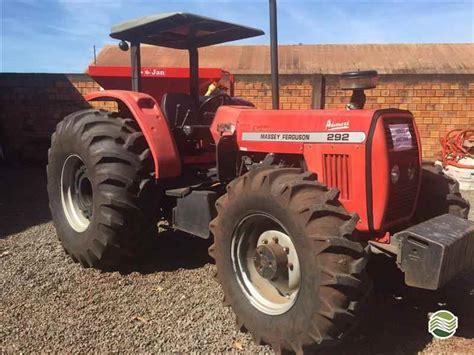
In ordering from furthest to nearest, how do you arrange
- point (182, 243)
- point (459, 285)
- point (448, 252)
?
point (182, 243), point (459, 285), point (448, 252)

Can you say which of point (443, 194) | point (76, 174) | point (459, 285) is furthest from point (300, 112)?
point (76, 174)

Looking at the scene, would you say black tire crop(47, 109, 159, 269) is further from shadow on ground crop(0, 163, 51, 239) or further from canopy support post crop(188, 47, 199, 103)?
shadow on ground crop(0, 163, 51, 239)

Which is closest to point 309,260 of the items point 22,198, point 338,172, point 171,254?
point 338,172

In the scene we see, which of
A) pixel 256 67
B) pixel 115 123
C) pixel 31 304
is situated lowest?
pixel 31 304

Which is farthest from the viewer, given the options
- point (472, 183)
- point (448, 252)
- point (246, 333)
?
point (472, 183)

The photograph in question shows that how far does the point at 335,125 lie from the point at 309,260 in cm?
101

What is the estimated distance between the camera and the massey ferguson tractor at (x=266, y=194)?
266cm

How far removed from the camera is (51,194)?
4664 millimetres

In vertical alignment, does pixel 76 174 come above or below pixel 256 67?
below

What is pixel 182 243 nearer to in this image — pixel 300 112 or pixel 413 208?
pixel 300 112

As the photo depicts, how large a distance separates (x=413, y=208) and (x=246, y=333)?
146 centimetres

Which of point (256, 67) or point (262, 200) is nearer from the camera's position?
point (262, 200)

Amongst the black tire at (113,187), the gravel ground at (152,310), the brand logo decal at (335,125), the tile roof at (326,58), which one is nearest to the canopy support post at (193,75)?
the black tire at (113,187)

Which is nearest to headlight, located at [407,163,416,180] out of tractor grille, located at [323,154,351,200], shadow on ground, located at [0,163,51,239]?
tractor grille, located at [323,154,351,200]
